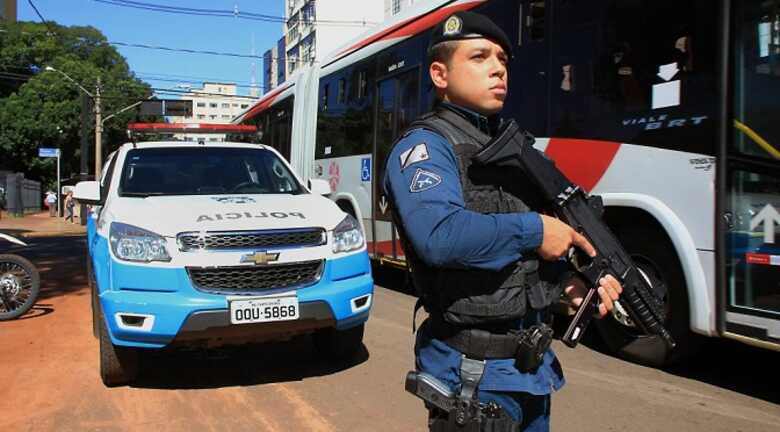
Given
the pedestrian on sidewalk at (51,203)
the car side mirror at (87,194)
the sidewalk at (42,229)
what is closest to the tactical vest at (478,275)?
the car side mirror at (87,194)

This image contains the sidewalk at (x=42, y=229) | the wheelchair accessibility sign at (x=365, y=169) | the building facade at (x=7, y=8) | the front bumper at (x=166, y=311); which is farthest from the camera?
the building facade at (x=7, y=8)

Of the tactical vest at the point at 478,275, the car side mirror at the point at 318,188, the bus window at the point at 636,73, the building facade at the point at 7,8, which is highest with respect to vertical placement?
the building facade at the point at 7,8

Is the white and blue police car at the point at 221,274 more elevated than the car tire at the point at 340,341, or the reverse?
the white and blue police car at the point at 221,274

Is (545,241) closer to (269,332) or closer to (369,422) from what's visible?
(369,422)

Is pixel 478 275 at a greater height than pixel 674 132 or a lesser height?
lesser

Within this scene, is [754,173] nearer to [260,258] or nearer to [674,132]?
[674,132]

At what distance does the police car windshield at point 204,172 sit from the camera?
5.57 metres

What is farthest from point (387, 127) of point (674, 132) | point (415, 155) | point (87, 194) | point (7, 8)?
point (7, 8)

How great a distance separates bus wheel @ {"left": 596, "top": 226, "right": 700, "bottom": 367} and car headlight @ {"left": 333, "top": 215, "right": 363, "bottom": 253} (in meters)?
1.85

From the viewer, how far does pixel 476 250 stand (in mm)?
1698

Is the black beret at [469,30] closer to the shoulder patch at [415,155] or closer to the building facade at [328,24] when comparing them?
the shoulder patch at [415,155]

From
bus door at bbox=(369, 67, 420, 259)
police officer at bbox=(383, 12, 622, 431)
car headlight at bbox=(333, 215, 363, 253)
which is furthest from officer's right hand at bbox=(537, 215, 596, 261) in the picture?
bus door at bbox=(369, 67, 420, 259)

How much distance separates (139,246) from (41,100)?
50.0m

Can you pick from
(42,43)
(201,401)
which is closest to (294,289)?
(201,401)
